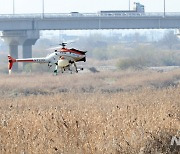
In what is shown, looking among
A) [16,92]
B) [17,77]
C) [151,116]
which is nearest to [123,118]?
[151,116]

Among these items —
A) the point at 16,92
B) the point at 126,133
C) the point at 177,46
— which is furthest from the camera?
the point at 177,46

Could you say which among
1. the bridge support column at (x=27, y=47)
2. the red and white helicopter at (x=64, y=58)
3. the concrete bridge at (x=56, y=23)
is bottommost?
the bridge support column at (x=27, y=47)

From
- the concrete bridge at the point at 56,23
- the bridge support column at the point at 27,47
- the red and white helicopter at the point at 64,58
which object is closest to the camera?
the red and white helicopter at the point at 64,58

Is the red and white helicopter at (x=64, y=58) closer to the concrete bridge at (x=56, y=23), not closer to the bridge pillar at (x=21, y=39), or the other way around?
the concrete bridge at (x=56, y=23)

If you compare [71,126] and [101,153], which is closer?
[101,153]

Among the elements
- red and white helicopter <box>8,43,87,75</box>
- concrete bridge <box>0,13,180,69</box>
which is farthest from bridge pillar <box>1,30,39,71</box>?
red and white helicopter <box>8,43,87,75</box>

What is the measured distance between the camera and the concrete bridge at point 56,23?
76.8 metres

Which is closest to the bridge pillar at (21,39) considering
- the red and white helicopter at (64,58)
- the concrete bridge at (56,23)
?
the concrete bridge at (56,23)

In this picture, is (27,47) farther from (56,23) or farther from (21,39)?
(56,23)

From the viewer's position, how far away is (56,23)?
7706 cm

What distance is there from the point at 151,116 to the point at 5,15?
71243 millimetres

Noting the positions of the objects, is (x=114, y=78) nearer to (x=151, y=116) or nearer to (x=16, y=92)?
(x=16, y=92)

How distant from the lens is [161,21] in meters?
83.6

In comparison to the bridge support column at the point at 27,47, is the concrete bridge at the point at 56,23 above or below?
above
